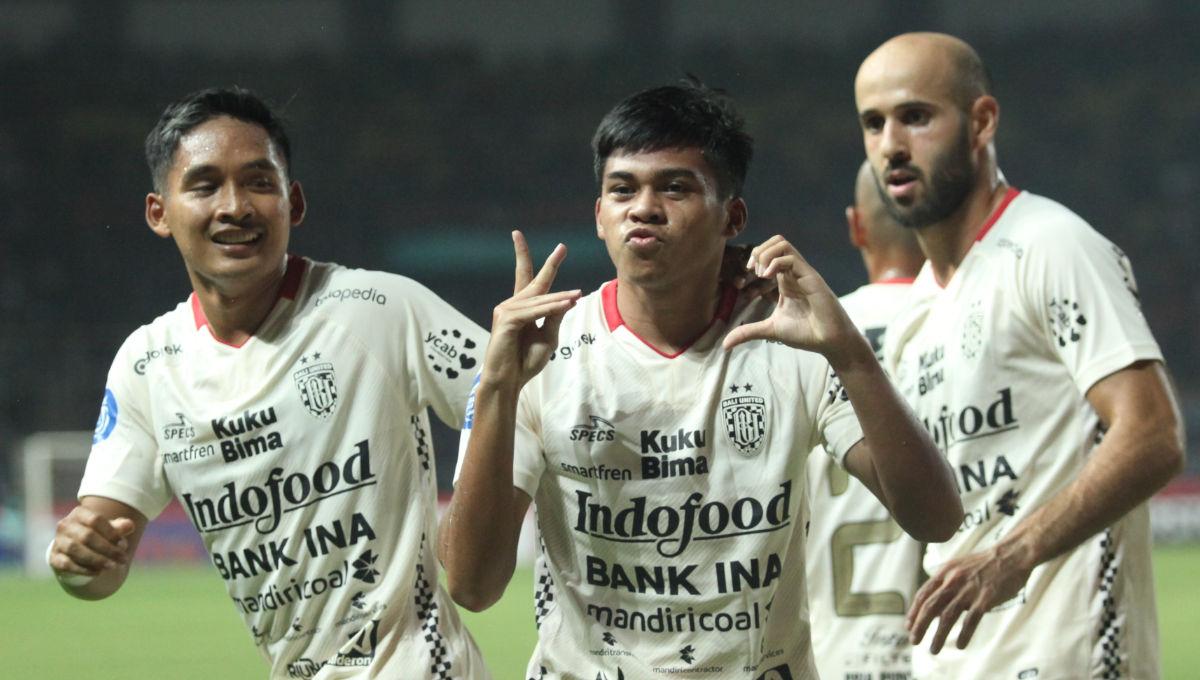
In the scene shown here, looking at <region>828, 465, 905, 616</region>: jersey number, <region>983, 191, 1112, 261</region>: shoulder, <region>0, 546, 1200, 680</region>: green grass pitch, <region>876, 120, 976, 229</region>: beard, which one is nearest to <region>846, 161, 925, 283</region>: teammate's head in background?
<region>828, 465, 905, 616</region>: jersey number

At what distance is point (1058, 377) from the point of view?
3.46 meters

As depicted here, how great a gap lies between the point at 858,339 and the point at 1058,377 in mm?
931

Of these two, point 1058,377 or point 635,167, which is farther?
point 1058,377

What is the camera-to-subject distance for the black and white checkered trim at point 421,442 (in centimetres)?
354

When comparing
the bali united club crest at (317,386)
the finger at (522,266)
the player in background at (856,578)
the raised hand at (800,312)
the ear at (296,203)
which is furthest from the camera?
the player in background at (856,578)

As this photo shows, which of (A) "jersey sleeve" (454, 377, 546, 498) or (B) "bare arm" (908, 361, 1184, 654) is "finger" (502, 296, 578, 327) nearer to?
(A) "jersey sleeve" (454, 377, 546, 498)

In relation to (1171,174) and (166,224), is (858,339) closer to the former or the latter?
(166,224)

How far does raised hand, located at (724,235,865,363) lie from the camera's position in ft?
8.91

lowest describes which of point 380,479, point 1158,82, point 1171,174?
point 380,479

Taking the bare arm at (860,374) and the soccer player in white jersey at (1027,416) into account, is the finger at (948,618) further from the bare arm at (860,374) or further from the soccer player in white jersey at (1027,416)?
the bare arm at (860,374)

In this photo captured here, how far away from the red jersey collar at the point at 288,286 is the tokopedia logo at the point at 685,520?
1.04 meters

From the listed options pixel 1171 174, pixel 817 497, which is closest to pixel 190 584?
pixel 817 497

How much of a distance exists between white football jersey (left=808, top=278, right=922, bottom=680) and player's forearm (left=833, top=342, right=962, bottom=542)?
150 centimetres

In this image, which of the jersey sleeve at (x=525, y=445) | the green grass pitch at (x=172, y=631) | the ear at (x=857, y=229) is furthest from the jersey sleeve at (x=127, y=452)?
the green grass pitch at (x=172, y=631)
